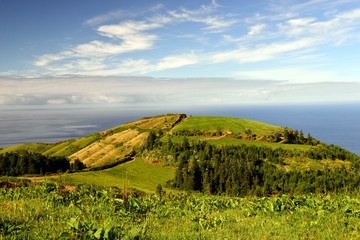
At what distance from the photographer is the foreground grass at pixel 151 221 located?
15.2 ft

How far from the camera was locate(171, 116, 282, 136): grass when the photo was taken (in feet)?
341

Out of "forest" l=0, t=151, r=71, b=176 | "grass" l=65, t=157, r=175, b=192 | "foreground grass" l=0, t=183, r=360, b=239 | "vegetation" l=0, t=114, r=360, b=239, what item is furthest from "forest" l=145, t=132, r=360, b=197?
"foreground grass" l=0, t=183, r=360, b=239

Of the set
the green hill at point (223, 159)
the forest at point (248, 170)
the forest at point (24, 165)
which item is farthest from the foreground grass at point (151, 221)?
the forest at point (24, 165)

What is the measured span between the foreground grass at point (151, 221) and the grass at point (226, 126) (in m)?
98.1

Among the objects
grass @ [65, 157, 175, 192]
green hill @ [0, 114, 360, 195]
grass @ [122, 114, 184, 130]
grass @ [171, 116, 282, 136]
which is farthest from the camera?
grass @ [122, 114, 184, 130]

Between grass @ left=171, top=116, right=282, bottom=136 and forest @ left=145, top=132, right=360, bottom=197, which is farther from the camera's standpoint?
grass @ left=171, top=116, right=282, bottom=136

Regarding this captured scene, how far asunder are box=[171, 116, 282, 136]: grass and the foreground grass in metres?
98.1

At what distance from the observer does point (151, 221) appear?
640 cm

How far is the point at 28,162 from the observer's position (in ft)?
196

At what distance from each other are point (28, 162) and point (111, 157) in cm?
3595

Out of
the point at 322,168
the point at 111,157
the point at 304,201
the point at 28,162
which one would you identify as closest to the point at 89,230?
the point at 304,201

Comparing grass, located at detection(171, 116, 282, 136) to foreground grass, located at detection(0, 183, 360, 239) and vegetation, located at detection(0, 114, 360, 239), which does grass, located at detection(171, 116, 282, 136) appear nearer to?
vegetation, located at detection(0, 114, 360, 239)

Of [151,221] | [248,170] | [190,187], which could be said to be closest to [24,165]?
[190,187]

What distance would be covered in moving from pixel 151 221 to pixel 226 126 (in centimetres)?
10547
